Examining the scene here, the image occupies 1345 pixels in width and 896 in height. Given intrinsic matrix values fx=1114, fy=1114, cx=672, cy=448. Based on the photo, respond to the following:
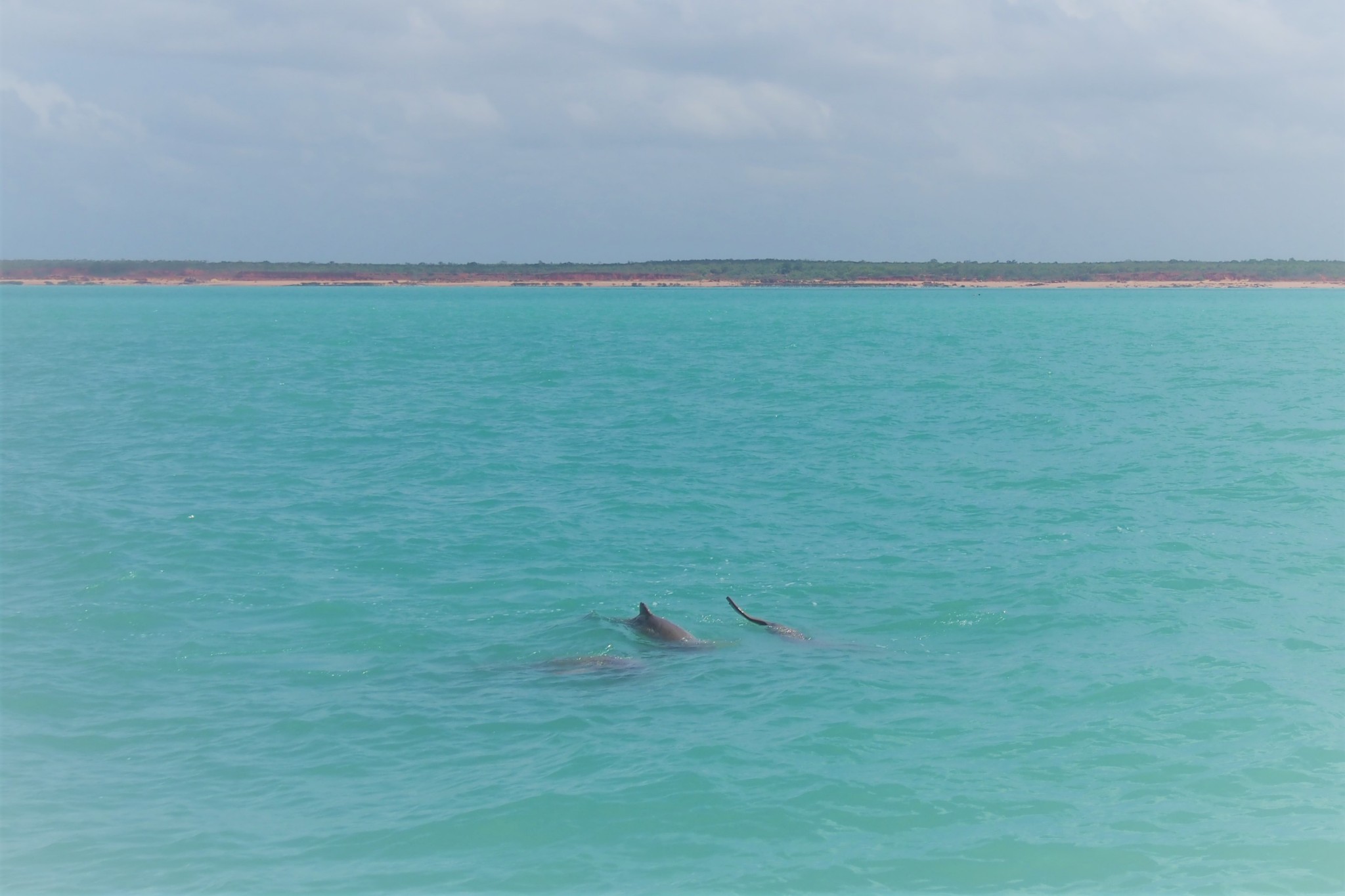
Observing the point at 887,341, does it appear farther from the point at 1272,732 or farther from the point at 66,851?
the point at 66,851

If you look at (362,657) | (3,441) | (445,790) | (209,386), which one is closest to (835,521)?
(362,657)

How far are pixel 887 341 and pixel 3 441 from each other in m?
53.3

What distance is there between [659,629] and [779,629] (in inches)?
65.6

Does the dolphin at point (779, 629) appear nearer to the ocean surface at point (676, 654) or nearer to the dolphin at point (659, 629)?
the ocean surface at point (676, 654)

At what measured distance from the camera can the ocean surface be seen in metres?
9.88

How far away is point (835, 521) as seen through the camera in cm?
2200

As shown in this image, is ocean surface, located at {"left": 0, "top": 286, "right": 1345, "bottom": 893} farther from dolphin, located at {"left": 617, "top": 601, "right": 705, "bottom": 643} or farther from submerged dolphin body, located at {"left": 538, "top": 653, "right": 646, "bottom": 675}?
dolphin, located at {"left": 617, "top": 601, "right": 705, "bottom": 643}

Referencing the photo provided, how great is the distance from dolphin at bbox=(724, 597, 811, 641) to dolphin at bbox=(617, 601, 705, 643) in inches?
29.8

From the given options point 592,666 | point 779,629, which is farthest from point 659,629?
point 779,629

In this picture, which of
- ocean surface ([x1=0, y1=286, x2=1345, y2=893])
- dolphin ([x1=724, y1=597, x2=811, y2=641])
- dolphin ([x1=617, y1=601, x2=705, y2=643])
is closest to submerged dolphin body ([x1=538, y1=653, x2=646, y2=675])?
ocean surface ([x1=0, y1=286, x2=1345, y2=893])

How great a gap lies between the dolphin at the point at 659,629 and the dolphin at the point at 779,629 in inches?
29.8

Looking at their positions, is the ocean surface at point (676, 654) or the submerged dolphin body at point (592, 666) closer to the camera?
the ocean surface at point (676, 654)

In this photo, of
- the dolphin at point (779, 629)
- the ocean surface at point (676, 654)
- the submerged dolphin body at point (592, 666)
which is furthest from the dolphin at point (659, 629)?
the submerged dolphin body at point (592, 666)

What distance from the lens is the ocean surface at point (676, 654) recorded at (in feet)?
32.4
